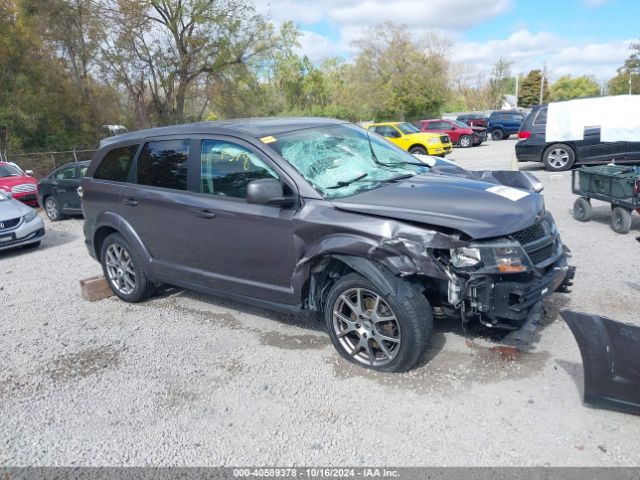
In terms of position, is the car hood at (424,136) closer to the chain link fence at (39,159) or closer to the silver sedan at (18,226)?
the chain link fence at (39,159)

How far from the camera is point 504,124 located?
29922 millimetres

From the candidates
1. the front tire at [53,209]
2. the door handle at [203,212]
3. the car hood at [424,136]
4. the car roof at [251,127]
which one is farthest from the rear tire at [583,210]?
the car hood at [424,136]

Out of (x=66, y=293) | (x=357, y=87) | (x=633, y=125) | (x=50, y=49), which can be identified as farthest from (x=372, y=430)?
(x=357, y=87)

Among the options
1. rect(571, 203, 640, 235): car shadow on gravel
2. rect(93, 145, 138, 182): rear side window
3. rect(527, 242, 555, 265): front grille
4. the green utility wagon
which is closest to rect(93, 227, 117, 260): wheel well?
rect(93, 145, 138, 182): rear side window

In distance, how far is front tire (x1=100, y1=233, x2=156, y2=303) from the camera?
→ 549 centimetres

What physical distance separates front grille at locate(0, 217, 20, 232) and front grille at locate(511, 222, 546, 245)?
8547mm

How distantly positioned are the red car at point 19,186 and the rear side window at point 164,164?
10413 mm

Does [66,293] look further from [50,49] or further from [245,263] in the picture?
[50,49]

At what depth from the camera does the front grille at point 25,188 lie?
13.8m

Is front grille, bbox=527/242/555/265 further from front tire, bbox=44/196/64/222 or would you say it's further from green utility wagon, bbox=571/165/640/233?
front tire, bbox=44/196/64/222

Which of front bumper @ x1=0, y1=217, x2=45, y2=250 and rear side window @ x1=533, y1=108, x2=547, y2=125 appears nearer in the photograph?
front bumper @ x1=0, y1=217, x2=45, y2=250

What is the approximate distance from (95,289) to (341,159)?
3407 millimetres

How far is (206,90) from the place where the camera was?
91.6 feet

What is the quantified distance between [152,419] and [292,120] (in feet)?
9.62
